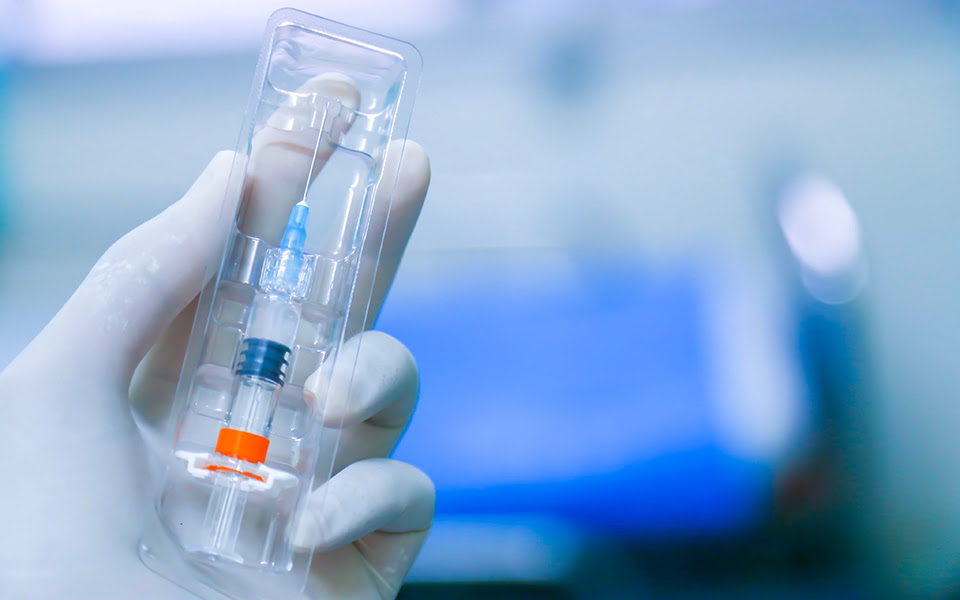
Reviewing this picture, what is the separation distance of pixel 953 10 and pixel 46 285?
2.13 metres

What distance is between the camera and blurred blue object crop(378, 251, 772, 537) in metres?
1.37

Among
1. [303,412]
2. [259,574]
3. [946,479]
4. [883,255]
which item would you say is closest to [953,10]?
[883,255]

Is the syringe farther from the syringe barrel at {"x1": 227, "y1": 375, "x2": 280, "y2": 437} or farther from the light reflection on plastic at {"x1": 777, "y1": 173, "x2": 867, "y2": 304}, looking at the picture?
the light reflection on plastic at {"x1": 777, "y1": 173, "x2": 867, "y2": 304}

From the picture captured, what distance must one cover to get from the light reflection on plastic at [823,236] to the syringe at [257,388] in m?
1.22

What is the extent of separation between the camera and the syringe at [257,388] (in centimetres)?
64

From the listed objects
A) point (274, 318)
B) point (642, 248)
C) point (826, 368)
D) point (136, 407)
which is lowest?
point (136, 407)

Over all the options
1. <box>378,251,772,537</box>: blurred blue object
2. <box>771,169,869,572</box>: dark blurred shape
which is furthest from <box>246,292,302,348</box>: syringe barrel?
<box>771,169,869,572</box>: dark blurred shape

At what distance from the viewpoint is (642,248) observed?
152 centimetres

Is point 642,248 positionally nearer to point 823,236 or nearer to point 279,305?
point 823,236

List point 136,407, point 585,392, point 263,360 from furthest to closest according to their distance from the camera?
point 585,392 → point 136,407 → point 263,360

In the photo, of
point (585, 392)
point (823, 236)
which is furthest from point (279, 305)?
point (823, 236)

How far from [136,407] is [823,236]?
1418 millimetres

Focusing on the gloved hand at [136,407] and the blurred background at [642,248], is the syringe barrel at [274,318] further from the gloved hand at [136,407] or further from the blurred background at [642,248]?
the blurred background at [642,248]

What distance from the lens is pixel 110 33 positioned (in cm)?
159
